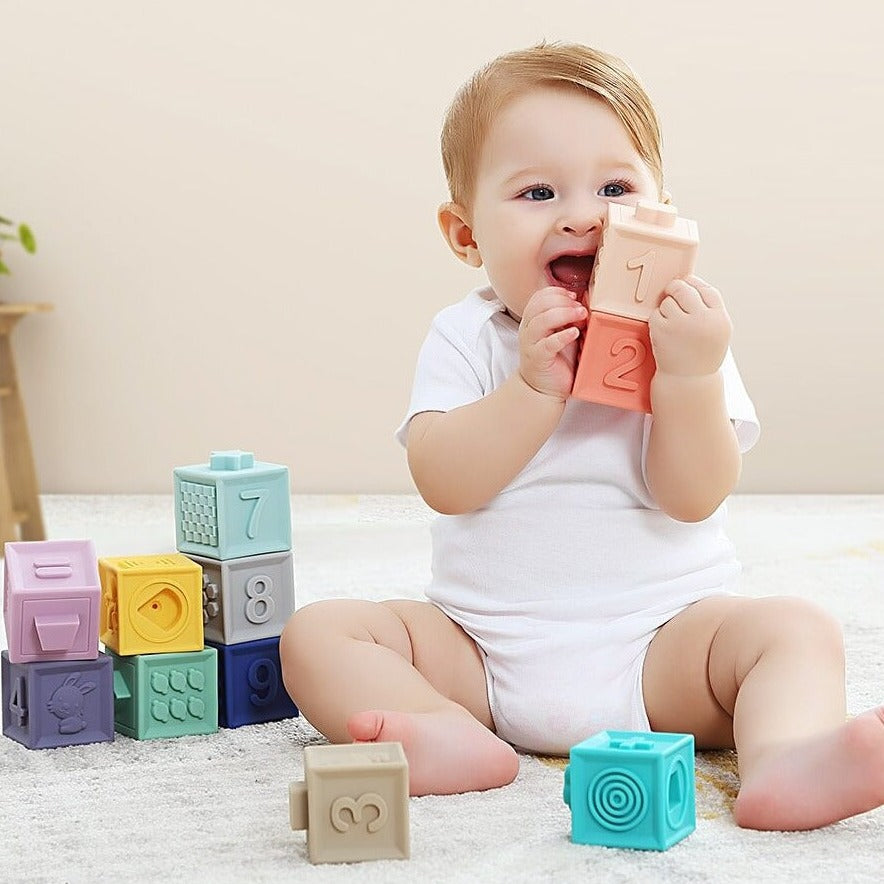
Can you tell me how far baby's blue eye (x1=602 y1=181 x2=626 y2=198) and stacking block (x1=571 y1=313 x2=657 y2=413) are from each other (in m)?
0.11

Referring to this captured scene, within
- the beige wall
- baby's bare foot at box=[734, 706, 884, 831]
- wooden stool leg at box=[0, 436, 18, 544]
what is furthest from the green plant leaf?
baby's bare foot at box=[734, 706, 884, 831]

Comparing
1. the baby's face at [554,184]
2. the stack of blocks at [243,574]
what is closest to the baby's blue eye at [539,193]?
the baby's face at [554,184]

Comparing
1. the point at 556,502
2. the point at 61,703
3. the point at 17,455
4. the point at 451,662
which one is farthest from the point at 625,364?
the point at 17,455

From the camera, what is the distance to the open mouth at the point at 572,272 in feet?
3.01

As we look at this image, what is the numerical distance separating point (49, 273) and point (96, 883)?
1.86 meters

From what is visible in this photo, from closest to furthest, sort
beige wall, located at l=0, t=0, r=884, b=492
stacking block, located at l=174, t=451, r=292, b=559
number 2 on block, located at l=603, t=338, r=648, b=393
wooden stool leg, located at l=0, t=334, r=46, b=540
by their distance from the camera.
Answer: number 2 on block, located at l=603, t=338, r=648, b=393 < stacking block, located at l=174, t=451, r=292, b=559 < wooden stool leg, located at l=0, t=334, r=46, b=540 < beige wall, located at l=0, t=0, r=884, b=492

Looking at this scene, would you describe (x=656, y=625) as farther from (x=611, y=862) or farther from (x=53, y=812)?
(x=53, y=812)

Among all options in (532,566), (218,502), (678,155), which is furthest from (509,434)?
(678,155)

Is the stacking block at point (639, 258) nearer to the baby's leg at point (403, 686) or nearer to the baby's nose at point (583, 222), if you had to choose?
the baby's nose at point (583, 222)

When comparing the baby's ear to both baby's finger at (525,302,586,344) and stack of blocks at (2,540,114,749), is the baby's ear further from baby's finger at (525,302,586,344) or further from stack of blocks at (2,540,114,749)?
stack of blocks at (2,540,114,749)

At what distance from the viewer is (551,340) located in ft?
2.76

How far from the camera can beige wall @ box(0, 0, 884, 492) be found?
7.54 ft

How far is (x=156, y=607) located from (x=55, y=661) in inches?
3.0

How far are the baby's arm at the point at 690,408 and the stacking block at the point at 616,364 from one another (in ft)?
0.04
